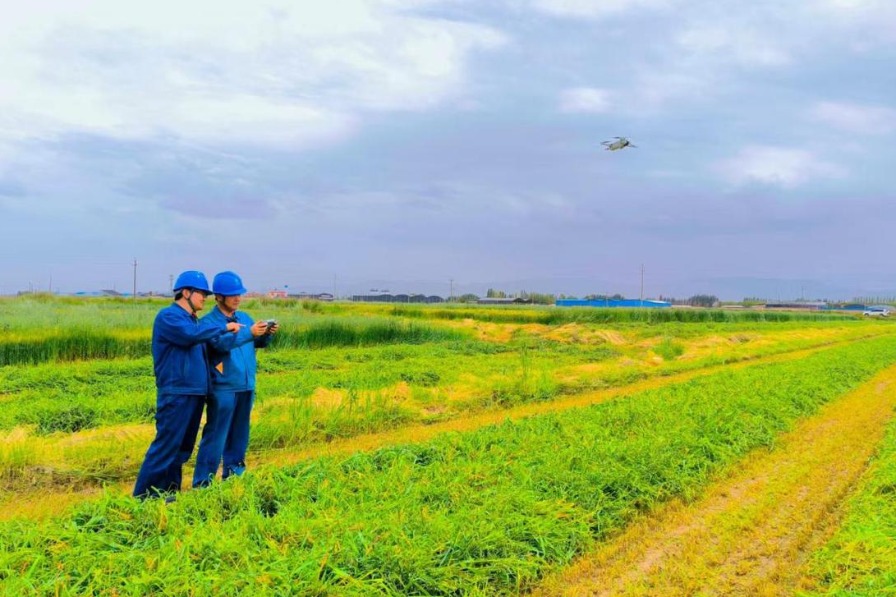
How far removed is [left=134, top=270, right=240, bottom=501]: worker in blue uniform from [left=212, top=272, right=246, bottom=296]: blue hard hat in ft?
1.27

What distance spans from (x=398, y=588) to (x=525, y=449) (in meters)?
2.55

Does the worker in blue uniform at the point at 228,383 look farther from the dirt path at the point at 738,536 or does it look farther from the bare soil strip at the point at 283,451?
the dirt path at the point at 738,536

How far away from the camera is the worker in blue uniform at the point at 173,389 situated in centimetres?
393

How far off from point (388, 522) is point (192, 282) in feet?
7.53

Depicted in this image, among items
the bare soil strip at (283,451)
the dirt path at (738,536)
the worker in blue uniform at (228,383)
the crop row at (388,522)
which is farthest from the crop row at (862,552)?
the worker in blue uniform at (228,383)

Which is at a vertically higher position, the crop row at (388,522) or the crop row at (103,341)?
the crop row at (103,341)

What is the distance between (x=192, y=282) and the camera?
13.5 feet

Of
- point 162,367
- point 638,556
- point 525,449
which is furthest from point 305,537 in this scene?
point 525,449

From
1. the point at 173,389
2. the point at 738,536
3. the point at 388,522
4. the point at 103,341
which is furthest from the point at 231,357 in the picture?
the point at 103,341

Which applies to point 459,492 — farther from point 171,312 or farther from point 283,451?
point 283,451

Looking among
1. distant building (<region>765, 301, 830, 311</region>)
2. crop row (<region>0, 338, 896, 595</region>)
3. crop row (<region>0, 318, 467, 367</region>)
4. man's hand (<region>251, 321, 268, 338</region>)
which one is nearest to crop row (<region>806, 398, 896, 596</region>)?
crop row (<region>0, 338, 896, 595</region>)

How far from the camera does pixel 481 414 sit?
872cm

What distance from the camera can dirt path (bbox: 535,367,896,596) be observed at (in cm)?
332

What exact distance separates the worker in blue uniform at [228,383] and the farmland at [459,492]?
1.61 ft
